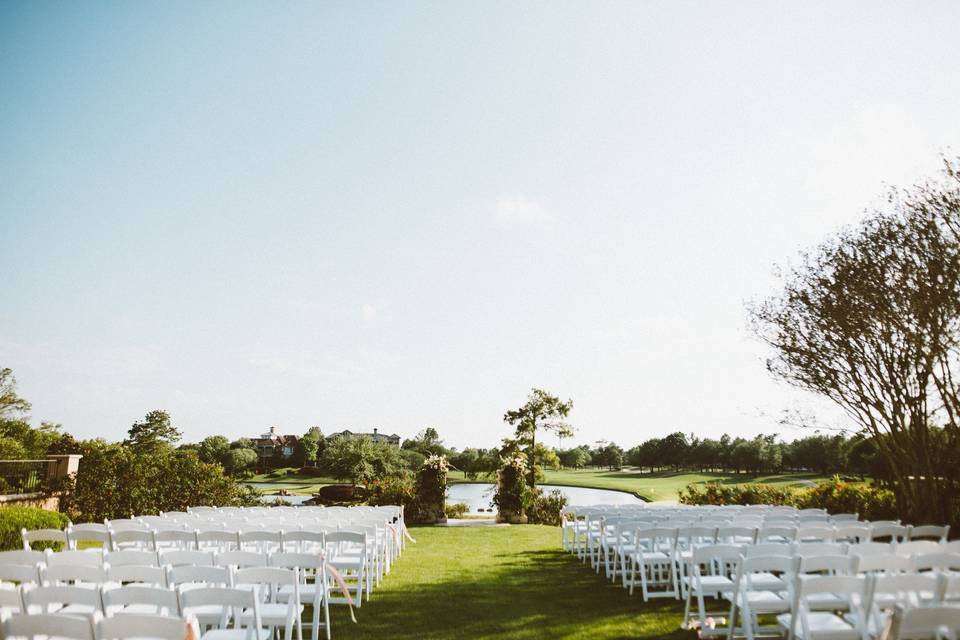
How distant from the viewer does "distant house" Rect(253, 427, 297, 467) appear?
270 ft

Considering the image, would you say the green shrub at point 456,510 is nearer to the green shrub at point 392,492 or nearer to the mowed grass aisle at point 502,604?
the green shrub at point 392,492

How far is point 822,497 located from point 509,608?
12.9 metres

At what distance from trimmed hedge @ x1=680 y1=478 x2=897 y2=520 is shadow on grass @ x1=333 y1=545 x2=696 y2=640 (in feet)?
28.6

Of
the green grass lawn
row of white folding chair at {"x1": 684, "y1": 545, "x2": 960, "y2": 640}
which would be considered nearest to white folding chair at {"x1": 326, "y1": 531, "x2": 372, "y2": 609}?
row of white folding chair at {"x1": 684, "y1": 545, "x2": 960, "y2": 640}

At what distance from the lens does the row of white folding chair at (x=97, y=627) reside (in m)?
2.89

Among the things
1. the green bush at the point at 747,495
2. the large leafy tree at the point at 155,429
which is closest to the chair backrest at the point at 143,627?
the green bush at the point at 747,495

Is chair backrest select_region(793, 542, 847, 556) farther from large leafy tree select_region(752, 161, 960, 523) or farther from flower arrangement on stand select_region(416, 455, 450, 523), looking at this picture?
flower arrangement on stand select_region(416, 455, 450, 523)

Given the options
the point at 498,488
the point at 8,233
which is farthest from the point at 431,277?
the point at 8,233

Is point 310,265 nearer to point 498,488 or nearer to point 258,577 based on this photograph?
point 498,488

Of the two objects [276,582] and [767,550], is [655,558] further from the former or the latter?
[276,582]

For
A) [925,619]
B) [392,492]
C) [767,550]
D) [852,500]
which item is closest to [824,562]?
[767,550]

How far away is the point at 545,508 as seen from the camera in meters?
18.4

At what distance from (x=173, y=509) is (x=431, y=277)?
11.1 meters

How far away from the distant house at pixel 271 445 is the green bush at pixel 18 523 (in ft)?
232
